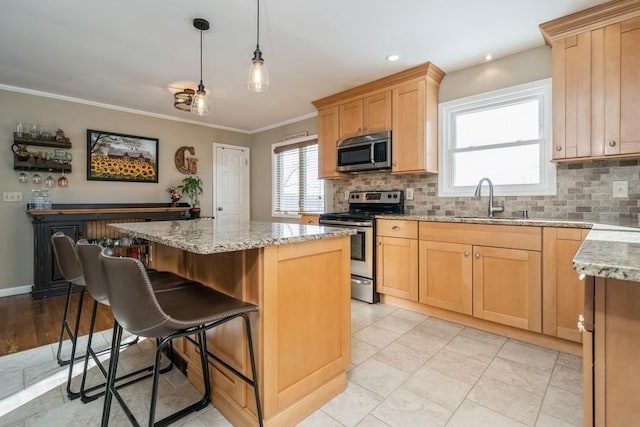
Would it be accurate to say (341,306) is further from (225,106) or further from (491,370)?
(225,106)

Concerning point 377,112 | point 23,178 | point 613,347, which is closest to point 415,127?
point 377,112

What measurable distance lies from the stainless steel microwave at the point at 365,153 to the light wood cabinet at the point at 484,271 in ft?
3.03

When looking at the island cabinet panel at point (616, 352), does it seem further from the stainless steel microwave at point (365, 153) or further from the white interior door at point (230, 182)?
the white interior door at point (230, 182)

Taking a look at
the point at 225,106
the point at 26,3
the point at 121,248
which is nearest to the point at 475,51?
the point at 225,106

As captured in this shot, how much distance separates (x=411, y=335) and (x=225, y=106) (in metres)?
3.72

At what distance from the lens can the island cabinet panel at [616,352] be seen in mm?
808

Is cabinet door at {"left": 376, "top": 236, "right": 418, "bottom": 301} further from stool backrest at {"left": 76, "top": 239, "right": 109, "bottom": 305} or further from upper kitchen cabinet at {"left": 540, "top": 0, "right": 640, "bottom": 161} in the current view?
stool backrest at {"left": 76, "top": 239, "right": 109, "bottom": 305}

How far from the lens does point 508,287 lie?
8.09ft

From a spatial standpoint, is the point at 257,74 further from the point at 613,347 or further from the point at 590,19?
the point at 590,19

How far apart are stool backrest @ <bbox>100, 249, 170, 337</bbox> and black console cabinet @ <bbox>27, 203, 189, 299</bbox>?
3373 mm

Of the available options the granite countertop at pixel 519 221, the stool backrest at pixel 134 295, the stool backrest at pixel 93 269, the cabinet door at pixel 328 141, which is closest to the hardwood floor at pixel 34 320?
the stool backrest at pixel 93 269

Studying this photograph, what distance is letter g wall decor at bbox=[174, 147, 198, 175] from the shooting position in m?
4.95

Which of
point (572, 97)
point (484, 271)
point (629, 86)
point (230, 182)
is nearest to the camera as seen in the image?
point (629, 86)

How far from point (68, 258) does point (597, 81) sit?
3.74m
